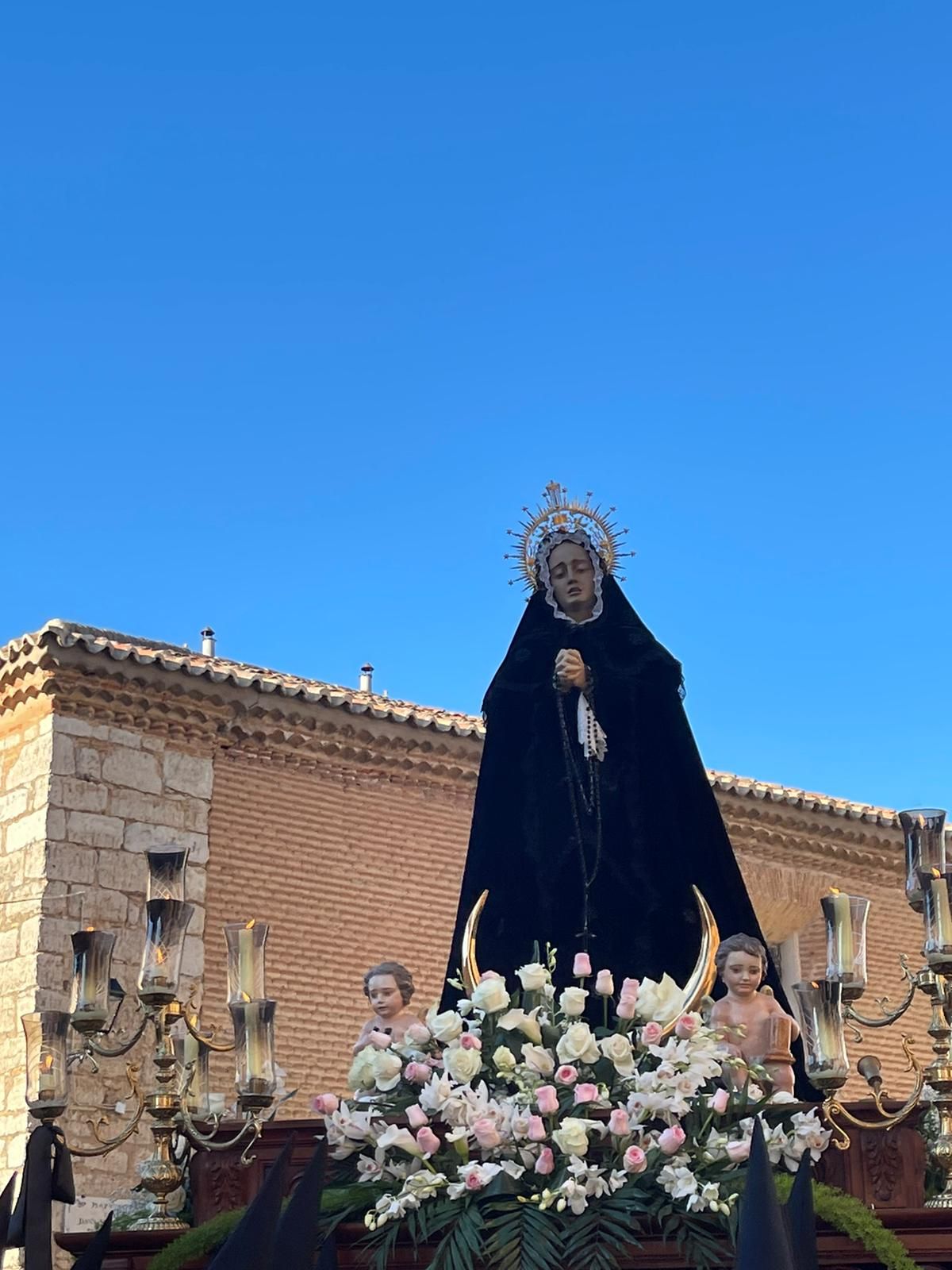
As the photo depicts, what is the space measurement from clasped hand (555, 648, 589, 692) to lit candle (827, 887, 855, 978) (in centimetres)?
155

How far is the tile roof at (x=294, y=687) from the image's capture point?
1041 centimetres

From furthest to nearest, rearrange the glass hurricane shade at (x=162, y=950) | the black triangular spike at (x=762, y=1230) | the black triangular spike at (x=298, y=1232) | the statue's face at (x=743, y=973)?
the statue's face at (x=743, y=973) → the glass hurricane shade at (x=162, y=950) → the black triangular spike at (x=298, y=1232) → the black triangular spike at (x=762, y=1230)

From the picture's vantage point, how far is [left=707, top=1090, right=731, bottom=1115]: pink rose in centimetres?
420

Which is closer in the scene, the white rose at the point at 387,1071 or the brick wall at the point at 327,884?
the white rose at the point at 387,1071

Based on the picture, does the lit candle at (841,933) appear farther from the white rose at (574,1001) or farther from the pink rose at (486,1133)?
the pink rose at (486,1133)

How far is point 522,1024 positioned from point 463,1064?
0.20m

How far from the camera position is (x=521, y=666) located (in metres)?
6.25

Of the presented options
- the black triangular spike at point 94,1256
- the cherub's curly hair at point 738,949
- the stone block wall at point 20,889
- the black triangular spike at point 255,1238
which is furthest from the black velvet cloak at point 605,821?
the stone block wall at point 20,889

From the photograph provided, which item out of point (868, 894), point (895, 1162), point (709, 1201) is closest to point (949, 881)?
point (895, 1162)

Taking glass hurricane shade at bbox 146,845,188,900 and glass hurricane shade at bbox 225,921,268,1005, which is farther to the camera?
glass hurricane shade at bbox 146,845,188,900

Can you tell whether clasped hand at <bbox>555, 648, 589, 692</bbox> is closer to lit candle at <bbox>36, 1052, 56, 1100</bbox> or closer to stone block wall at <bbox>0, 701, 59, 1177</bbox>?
lit candle at <bbox>36, 1052, 56, 1100</bbox>

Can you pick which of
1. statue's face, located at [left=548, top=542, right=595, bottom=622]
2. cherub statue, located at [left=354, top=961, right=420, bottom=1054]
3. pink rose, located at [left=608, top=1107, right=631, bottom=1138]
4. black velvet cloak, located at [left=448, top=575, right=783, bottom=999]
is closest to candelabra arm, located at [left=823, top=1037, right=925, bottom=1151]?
pink rose, located at [left=608, top=1107, right=631, bottom=1138]

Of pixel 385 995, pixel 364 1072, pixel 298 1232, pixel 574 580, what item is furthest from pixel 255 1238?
pixel 574 580

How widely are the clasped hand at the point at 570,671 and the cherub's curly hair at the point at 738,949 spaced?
1.13 meters
